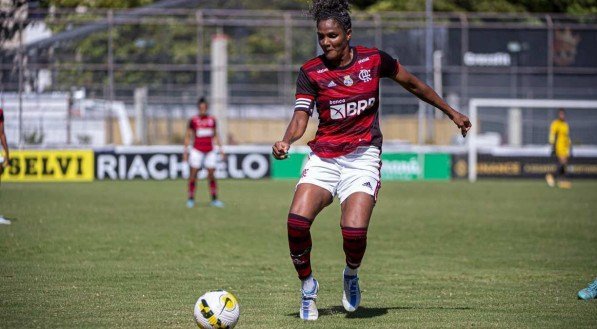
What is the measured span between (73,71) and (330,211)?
1554 centimetres

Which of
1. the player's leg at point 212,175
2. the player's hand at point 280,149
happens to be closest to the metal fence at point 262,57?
the player's leg at point 212,175

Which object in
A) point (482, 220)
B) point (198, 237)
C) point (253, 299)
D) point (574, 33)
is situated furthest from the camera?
point (574, 33)

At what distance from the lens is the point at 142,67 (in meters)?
34.5

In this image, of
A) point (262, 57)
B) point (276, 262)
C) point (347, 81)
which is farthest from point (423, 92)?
point (262, 57)

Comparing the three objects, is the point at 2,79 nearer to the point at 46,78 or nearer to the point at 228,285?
the point at 46,78

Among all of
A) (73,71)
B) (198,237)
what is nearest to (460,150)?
(73,71)

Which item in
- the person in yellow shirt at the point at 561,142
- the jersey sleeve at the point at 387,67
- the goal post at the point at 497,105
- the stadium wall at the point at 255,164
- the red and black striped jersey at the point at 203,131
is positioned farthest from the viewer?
the goal post at the point at 497,105

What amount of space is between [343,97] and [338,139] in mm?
359

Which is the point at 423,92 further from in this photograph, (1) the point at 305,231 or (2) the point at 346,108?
(1) the point at 305,231

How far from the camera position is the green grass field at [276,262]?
339 inches

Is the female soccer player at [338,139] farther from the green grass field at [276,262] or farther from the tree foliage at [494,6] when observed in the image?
the tree foliage at [494,6]

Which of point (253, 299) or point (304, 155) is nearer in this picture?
point (253, 299)

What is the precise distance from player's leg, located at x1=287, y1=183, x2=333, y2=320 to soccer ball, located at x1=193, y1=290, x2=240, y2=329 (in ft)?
2.66

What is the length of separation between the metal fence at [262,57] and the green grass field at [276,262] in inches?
396
